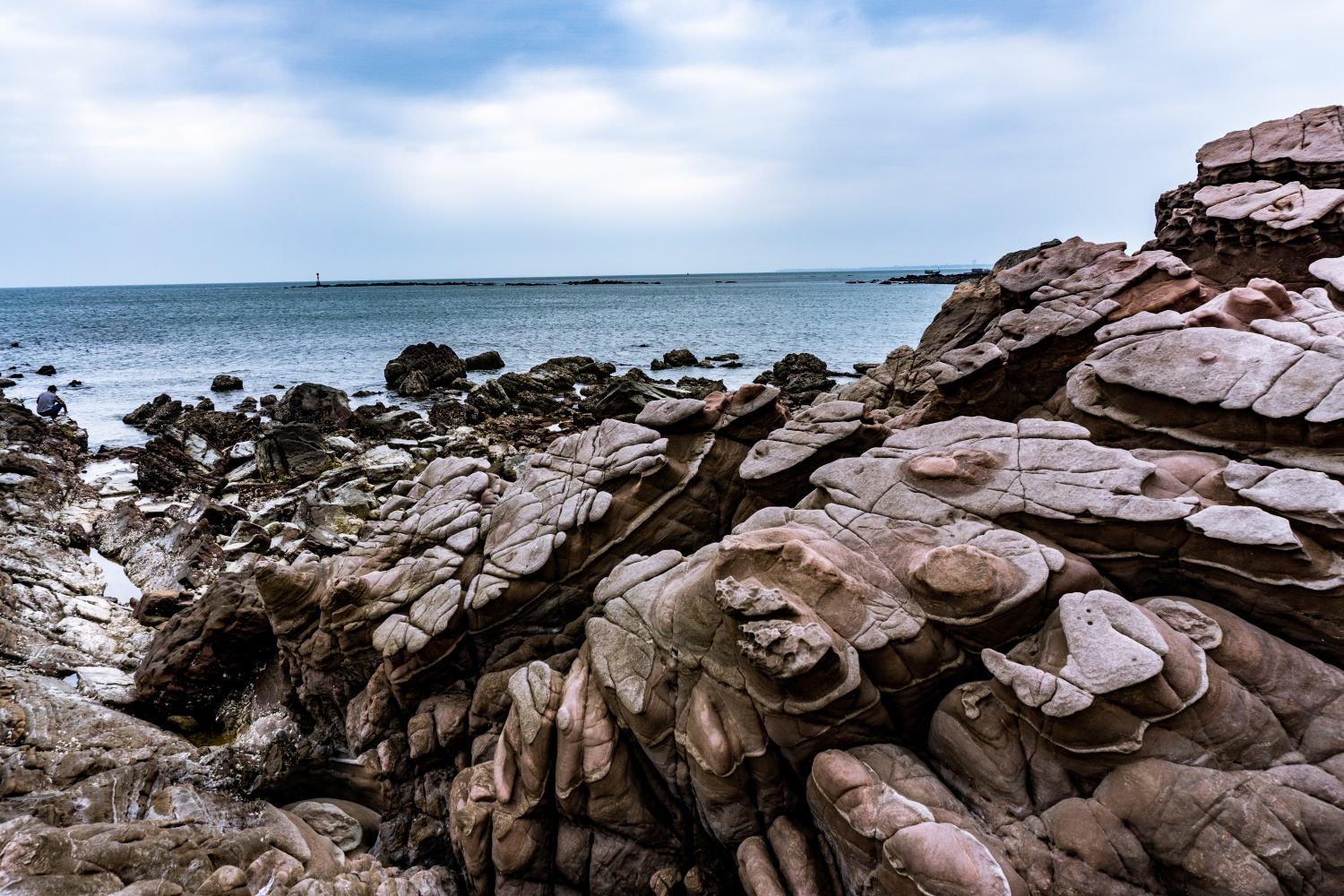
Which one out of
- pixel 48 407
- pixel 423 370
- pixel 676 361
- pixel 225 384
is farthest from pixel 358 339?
pixel 48 407

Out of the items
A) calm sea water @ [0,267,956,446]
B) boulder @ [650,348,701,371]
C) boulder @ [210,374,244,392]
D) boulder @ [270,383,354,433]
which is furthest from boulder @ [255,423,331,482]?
boulder @ [650,348,701,371]

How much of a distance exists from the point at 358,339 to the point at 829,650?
7960 centimetres

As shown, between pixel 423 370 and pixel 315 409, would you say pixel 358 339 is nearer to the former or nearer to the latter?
pixel 423 370

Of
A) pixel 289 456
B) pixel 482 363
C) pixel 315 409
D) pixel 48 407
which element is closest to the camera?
pixel 289 456

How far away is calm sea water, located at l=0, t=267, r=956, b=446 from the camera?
4522cm

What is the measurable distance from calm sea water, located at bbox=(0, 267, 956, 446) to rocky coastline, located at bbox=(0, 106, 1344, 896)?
86.0 ft

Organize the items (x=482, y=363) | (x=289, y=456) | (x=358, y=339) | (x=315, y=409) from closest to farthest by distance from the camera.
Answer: (x=289, y=456) < (x=315, y=409) < (x=482, y=363) < (x=358, y=339)

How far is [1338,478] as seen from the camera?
20.8 feet

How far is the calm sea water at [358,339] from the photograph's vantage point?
45.2 metres

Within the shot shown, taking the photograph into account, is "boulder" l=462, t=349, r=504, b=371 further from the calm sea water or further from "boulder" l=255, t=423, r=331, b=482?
"boulder" l=255, t=423, r=331, b=482

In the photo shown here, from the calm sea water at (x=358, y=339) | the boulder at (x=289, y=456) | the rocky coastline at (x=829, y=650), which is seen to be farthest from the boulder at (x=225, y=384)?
the rocky coastline at (x=829, y=650)

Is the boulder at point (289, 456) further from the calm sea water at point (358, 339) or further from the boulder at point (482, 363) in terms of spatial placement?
the boulder at point (482, 363)

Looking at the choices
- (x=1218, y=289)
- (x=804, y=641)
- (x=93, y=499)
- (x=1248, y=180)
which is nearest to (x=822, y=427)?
(x=804, y=641)

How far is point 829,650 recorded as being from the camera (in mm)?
5969
